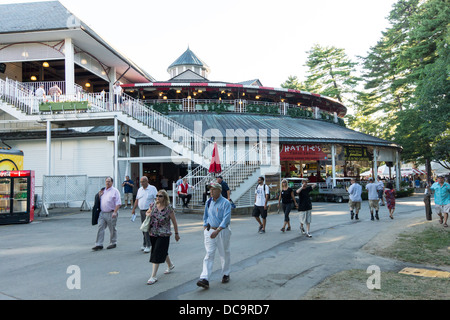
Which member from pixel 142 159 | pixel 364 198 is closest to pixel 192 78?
pixel 142 159

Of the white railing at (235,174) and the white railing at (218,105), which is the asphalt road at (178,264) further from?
the white railing at (218,105)

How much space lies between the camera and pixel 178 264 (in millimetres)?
6844

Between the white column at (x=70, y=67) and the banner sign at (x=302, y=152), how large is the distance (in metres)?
14.9

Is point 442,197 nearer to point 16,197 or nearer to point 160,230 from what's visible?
point 160,230

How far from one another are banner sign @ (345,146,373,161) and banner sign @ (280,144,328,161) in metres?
2.40

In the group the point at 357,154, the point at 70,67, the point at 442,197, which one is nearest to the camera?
the point at 442,197

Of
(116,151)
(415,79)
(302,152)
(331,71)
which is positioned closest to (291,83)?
(331,71)

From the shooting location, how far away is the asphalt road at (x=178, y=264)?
16.7ft

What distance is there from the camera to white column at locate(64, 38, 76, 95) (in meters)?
21.1

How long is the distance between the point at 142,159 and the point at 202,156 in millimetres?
4031

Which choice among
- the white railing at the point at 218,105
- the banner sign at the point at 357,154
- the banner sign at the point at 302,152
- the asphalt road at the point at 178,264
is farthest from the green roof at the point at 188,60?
the asphalt road at the point at 178,264

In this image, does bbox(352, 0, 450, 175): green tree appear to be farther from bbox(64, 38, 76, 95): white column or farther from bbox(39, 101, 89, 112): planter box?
bbox(64, 38, 76, 95): white column

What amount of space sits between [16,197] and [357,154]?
77.9 feet
